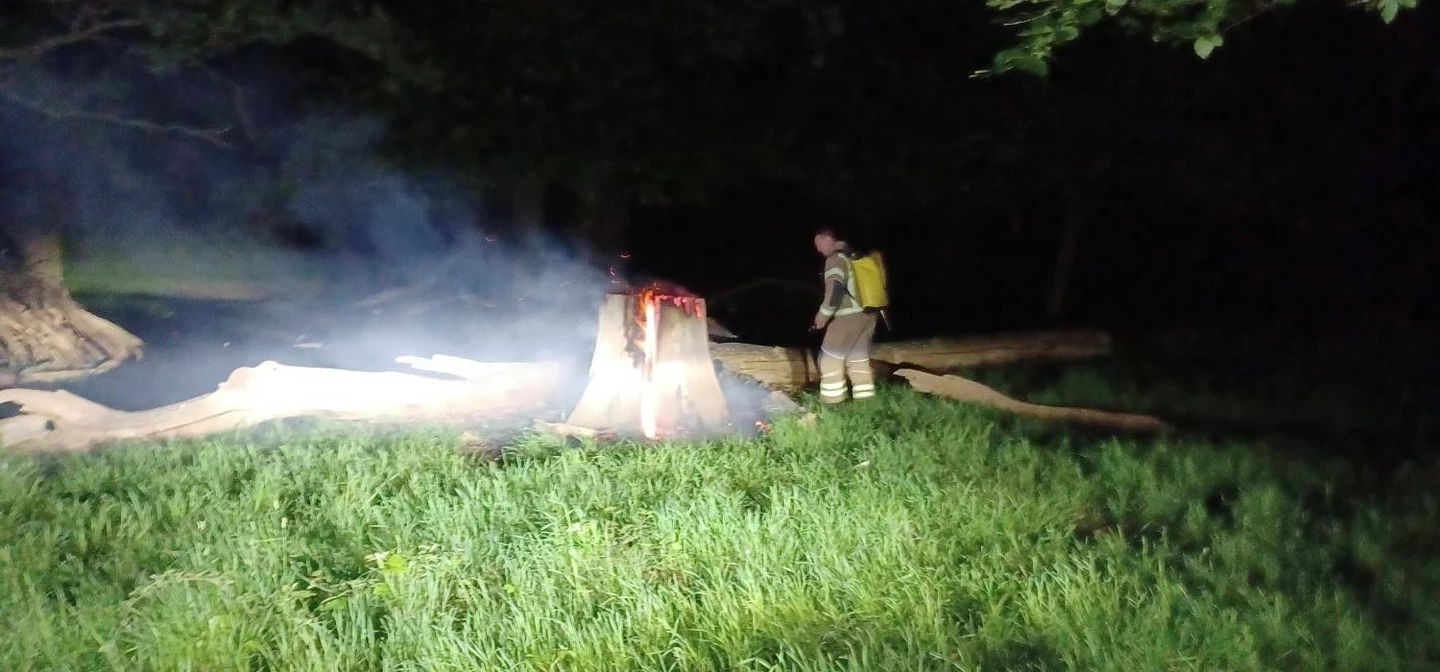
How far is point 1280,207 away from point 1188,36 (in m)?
13.0

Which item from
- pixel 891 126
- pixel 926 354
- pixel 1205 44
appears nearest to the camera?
pixel 1205 44

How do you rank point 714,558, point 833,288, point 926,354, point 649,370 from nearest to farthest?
1. point 714,558
2. point 649,370
3. point 833,288
4. point 926,354

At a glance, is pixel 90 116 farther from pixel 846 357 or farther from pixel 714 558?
pixel 714 558

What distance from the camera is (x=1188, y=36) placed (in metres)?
5.27

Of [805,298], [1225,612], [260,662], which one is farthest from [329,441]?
[805,298]

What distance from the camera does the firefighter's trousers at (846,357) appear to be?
8.34 m

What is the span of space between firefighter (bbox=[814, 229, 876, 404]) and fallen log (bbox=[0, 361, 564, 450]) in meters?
1.98

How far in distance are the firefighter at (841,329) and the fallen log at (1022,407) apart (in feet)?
1.40

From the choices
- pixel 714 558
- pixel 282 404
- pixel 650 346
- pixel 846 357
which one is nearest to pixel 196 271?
pixel 282 404

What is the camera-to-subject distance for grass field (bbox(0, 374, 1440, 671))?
3984 mm

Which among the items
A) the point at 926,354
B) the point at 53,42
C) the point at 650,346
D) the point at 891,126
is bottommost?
the point at 926,354

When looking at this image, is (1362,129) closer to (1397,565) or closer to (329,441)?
(1397,565)

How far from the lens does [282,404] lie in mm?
7191

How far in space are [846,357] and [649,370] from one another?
174cm
